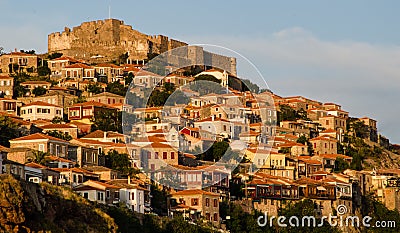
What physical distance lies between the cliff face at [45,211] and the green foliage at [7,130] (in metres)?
18.0

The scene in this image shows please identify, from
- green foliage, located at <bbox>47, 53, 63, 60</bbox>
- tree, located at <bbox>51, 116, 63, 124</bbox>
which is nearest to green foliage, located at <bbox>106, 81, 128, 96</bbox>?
tree, located at <bbox>51, 116, 63, 124</bbox>

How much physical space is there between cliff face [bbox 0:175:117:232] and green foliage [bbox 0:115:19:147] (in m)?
18.0

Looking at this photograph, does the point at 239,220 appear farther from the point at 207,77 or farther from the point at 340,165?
the point at 207,77

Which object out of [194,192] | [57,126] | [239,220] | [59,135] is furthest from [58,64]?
[239,220]

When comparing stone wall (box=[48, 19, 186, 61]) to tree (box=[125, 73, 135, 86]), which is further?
stone wall (box=[48, 19, 186, 61])

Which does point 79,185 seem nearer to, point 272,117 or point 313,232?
point 313,232

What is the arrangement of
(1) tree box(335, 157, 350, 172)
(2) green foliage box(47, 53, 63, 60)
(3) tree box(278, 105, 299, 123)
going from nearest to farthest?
(1) tree box(335, 157, 350, 172), (3) tree box(278, 105, 299, 123), (2) green foliage box(47, 53, 63, 60)

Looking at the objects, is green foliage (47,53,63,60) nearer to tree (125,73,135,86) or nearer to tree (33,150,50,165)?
tree (125,73,135,86)

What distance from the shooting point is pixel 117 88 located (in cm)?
9700

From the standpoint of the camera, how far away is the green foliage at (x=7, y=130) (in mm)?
72931

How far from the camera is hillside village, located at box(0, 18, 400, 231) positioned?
67.4 metres

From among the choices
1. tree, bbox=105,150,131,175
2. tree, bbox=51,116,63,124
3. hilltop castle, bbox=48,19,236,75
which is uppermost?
hilltop castle, bbox=48,19,236,75

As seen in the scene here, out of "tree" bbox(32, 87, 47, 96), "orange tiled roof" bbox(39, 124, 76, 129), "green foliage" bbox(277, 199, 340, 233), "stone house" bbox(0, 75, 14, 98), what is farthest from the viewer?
"tree" bbox(32, 87, 47, 96)

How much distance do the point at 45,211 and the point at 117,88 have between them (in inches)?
1927
